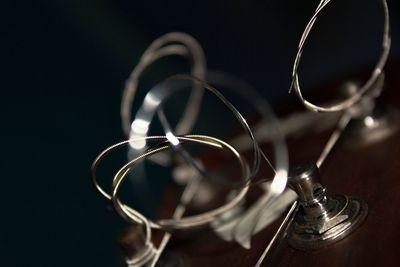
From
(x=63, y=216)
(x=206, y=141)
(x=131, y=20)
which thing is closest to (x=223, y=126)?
(x=131, y=20)

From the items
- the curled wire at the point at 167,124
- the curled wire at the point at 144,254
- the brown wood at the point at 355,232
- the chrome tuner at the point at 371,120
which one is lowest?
the curled wire at the point at 144,254

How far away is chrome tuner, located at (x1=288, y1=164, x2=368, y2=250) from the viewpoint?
1.63 feet

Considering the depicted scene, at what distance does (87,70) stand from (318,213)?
671mm

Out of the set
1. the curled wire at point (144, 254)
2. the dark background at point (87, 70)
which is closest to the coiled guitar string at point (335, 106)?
the curled wire at point (144, 254)

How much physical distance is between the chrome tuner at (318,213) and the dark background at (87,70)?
1.49 feet

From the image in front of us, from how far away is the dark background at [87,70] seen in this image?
0.95m

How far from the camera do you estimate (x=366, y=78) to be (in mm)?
843

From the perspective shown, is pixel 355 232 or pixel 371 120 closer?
pixel 355 232

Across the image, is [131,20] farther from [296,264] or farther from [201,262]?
[296,264]

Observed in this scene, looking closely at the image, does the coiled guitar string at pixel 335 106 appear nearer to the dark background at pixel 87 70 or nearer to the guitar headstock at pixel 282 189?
the guitar headstock at pixel 282 189

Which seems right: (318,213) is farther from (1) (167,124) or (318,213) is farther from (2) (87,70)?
(2) (87,70)

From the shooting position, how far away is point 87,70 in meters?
1.07

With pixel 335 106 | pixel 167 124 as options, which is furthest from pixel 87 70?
pixel 335 106

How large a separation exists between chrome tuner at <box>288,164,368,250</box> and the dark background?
453 mm
